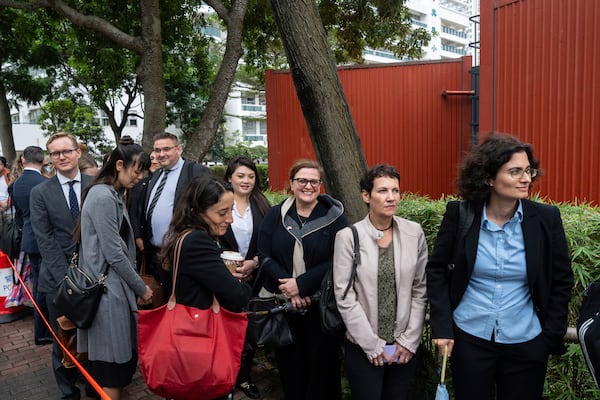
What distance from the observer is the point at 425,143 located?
10492 mm

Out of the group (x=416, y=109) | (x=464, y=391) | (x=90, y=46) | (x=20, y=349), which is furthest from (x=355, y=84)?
(x=464, y=391)

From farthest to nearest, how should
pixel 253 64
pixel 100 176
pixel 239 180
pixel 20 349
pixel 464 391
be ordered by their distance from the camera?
pixel 253 64, pixel 20 349, pixel 239 180, pixel 100 176, pixel 464 391

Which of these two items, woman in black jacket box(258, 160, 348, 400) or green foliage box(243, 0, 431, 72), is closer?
woman in black jacket box(258, 160, 348, 400)

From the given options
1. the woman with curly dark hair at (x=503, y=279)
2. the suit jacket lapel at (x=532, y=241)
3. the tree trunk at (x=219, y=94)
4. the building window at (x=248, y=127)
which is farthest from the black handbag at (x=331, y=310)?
the building window at (x=248, y=127)

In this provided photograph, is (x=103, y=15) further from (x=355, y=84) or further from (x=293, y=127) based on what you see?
(x=355, y=84)

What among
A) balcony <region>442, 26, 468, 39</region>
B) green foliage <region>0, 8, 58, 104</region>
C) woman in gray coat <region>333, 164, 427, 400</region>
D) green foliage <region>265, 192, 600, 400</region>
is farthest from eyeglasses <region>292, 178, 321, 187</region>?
balcony <region>442, 26, 468, 39</region>

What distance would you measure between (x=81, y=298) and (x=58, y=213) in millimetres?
973

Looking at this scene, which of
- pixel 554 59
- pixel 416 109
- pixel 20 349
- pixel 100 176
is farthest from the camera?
pixel 416 109

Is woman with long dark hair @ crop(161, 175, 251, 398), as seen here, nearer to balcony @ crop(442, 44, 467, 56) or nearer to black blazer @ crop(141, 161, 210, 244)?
black blazer @ crop(141, 161, 210, 244)

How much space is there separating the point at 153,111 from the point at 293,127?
13.0 feet

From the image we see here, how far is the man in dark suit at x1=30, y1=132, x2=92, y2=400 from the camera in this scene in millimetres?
3459

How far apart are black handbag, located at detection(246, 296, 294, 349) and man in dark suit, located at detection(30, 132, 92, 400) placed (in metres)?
1.60

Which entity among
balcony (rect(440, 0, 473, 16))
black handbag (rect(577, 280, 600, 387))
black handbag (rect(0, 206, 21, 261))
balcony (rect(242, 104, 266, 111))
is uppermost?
balcony (rect(440, 0, 473, 16))

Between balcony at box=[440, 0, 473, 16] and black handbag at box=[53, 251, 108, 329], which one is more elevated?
balcony at box=[440, 0, 473, 16]
